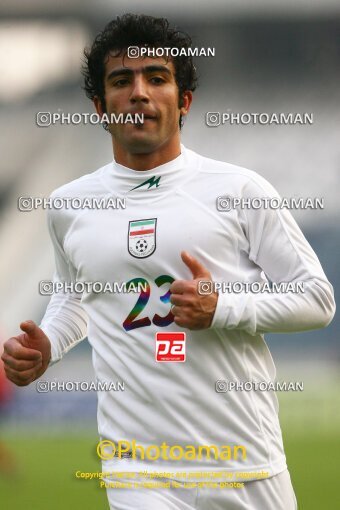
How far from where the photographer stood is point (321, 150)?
297 inches

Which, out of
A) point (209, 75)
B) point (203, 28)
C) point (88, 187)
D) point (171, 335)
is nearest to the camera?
point (171, 335)

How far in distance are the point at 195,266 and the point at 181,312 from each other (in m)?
0.11

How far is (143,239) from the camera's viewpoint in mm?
2531

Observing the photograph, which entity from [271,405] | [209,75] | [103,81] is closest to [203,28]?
[209,75]

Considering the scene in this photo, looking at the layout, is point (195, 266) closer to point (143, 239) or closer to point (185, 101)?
point (143, 239)

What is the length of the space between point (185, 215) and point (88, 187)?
311 mm

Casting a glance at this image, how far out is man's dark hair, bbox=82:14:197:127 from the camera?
9.01 feet

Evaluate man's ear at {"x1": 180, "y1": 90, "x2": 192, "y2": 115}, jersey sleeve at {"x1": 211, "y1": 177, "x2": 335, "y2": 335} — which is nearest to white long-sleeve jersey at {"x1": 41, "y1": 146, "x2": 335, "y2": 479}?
jersey sleeve at {"x1": 211, "y1": 177, "x2": 335, "y2": 335}

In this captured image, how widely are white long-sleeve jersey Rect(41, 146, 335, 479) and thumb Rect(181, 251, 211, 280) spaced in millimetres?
73

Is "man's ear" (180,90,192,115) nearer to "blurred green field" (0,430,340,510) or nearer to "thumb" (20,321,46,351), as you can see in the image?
"thumb" (20,321,46,351)

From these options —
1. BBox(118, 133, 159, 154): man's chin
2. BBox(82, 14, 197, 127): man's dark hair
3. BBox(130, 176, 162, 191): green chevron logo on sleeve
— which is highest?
BBox(82, 14, 197, 127): man's dark hair

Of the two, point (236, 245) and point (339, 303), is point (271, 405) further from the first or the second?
point (339, 303)

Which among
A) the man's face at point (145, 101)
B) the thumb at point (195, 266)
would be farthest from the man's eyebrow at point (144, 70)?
the thumb at point (195, 266)

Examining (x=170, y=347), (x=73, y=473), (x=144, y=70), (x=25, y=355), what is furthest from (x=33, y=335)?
(x=73, y=473)
